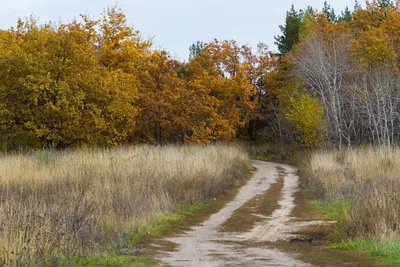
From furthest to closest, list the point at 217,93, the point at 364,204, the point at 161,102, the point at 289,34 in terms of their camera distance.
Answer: the point at 289,34 → the point at 217,93 → the point at 161,102 → the point at 364,204

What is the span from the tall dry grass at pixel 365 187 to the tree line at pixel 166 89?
807cm

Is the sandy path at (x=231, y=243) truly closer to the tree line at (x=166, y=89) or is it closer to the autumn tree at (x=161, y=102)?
the tree line at (x=166, y=89)

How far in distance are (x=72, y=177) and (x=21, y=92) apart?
12621mm

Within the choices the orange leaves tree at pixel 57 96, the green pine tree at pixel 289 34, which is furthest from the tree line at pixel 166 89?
the green pine tree at pixel 289 34

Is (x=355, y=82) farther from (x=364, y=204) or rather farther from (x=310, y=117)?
(x=364, y=204)

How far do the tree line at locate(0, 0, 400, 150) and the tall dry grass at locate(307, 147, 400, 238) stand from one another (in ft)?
26.5

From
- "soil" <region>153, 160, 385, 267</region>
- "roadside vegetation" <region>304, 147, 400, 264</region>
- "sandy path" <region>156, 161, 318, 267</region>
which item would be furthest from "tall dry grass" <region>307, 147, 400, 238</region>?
"sandy path" <region>156, 161, 318, 267</region>

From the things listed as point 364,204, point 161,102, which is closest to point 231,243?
point 364,204

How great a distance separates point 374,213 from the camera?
431 inches

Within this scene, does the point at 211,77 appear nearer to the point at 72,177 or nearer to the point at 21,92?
the point at 21,92

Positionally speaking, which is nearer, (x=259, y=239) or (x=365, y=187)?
(x=259, y=239)

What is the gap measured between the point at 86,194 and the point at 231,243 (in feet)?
12.6

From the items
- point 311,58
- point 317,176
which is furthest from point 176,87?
point 317,176

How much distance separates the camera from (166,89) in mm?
35406
